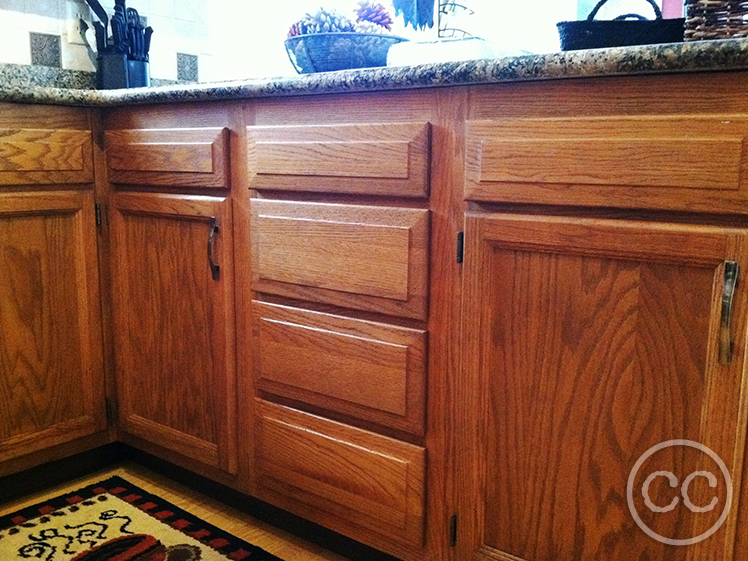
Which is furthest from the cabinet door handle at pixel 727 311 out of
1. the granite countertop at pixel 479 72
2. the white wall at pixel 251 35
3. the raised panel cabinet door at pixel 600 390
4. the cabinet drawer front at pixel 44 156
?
the white wall at pixel 251 35

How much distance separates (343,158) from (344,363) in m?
0.36

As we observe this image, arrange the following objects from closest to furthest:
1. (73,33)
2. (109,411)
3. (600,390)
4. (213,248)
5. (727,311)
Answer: (727,311) → (600,390) → (213,248) → (109,411) → (73,33)

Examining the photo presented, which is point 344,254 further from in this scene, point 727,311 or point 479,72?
point 727,311

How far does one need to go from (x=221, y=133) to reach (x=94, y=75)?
80 cm

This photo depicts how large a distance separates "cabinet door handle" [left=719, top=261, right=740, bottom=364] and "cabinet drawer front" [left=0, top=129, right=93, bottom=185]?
54.2 inches

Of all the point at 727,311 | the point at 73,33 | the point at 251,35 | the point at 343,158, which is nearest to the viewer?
the point at 727,311

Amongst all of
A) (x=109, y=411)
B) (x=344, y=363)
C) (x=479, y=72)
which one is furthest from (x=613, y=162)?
(x=109, y=411)

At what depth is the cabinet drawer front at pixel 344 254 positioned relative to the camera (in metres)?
1.17

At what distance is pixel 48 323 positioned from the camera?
1646 millimetres

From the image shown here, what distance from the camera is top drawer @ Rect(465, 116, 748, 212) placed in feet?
2.87

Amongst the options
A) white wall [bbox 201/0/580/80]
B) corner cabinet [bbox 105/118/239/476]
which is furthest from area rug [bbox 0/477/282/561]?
white wall [bbox 201/0/580/80]

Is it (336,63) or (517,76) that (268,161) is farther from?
(517,76)

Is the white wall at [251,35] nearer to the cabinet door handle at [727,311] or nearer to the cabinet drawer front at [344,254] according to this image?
the cabinet drawer front at [344,254]

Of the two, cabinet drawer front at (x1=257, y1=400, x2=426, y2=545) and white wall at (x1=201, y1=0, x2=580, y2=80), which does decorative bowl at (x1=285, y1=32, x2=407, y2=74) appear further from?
cabinet drawer front at (x1=257, y1=400, x2=426, y2=545)
